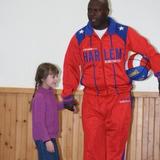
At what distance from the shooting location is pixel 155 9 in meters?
2.79

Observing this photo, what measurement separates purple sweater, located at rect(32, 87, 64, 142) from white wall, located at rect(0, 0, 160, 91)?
0.60 metres

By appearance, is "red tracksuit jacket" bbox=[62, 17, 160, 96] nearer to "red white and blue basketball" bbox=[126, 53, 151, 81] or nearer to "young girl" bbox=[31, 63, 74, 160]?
"red white and blue basketball" bbox=[126, 53, 151, 81]

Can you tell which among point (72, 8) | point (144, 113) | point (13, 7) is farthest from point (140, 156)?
point (13, 7)

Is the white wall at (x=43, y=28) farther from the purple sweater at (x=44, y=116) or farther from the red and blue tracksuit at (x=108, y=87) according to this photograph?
the red and blue tracksuit at (x=108, y=87)

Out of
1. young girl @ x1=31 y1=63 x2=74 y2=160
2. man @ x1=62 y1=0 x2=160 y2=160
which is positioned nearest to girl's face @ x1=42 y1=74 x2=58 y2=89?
young girl @ x1=31 y1=63 x2=74 y2=160

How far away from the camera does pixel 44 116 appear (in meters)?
2.29

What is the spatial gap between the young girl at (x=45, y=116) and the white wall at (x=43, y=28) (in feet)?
1.66

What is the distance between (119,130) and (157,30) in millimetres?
1023

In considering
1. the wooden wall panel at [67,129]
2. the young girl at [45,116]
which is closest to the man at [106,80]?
the young girl at [45,116]

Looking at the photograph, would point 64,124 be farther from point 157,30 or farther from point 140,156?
point 157,30

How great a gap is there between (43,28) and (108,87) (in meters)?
1.05

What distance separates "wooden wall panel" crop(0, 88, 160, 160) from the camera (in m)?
2.79

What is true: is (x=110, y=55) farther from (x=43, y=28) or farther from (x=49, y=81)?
(x=43, y=28)

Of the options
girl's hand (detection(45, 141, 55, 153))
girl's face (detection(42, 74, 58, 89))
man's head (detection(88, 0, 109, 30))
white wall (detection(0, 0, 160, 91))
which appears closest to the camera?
man's head (detection(88, 0, 109, 30))
